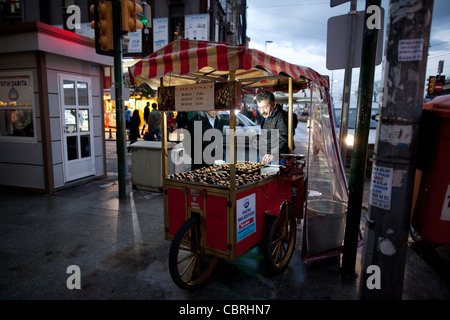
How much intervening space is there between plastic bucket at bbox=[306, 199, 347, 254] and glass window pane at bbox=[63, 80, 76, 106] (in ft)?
19.5

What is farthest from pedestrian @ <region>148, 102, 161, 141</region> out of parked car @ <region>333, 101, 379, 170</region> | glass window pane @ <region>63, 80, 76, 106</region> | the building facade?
parked car @ <region>333, 101, 379, 170</region>

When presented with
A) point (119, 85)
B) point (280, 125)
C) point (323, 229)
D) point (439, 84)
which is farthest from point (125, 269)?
point (439, 84)

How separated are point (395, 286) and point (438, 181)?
0.95m

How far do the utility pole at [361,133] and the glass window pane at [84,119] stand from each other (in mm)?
6405

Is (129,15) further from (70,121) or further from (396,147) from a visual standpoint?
(396,147)

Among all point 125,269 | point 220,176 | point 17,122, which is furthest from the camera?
point 17,122

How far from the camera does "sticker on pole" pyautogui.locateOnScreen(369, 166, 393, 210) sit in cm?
237

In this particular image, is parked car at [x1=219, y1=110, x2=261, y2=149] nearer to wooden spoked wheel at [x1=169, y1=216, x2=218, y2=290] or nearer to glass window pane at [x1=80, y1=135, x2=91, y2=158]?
glass window pane at [x1=80, y1=135, x2=91, y2=158]

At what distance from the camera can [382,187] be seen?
2.40 meters

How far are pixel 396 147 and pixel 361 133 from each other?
83 centimetres

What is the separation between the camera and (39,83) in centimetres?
625

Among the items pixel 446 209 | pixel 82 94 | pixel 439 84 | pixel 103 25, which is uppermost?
pixel 439 84

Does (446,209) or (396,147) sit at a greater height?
(396,147)

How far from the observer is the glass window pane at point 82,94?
7195mm
